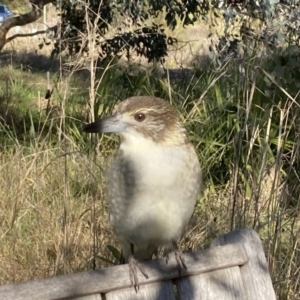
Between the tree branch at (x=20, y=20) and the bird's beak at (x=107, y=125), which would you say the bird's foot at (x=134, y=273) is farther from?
the tree branch at (x=20, y=20)

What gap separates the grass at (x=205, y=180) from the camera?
2.82m

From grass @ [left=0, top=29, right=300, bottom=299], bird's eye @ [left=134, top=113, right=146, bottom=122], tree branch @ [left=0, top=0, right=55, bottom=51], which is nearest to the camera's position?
bird's eye @ [left=134, top=113, right=146, bottom=122]

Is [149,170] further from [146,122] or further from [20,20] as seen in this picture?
[20,20]

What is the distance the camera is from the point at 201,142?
4.52 m

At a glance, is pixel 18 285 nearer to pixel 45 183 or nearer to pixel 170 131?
pixel 170 131

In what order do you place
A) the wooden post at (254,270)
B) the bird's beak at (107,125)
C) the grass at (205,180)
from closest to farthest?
1. the wooden post at (254,270)
2. the bird's beak at (107,125)
3. the grass at (205,180)

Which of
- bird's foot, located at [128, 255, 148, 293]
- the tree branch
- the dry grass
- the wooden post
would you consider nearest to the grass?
the dry grass

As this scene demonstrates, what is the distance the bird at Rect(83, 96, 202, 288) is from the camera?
224 centimetres

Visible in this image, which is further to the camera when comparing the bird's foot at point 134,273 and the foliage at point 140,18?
the foliage at point 140,18

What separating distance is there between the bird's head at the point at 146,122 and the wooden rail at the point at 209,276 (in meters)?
0.48

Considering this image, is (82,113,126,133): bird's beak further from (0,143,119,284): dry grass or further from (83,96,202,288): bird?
(0,143,119,284): dry grass

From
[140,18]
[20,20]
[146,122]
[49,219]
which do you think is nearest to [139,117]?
[146,122]

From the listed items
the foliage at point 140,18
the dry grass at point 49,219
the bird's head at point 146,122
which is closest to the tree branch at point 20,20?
the foliage at point 140,18

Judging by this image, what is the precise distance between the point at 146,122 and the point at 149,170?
158 mm
